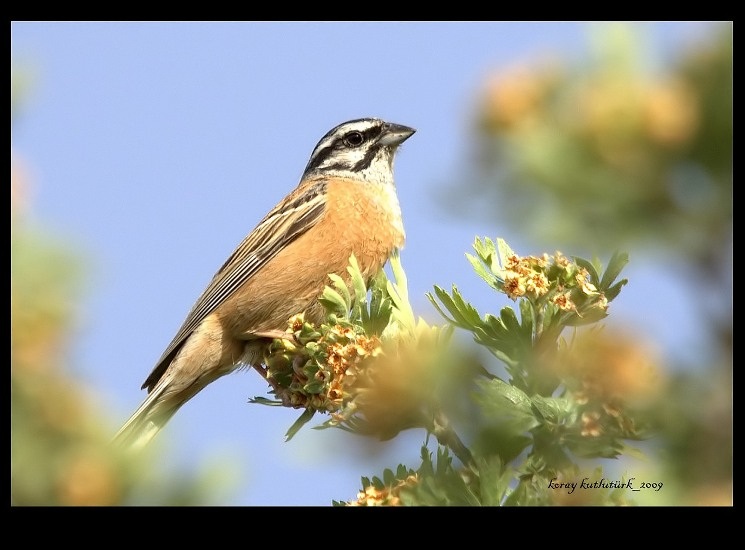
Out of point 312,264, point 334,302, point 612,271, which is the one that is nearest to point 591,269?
point 612,271

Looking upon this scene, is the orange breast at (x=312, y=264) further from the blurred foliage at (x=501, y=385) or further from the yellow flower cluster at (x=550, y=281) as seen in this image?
the yellow flower cluster at (x=550, y=281)

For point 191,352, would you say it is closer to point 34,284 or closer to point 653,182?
point 34,284

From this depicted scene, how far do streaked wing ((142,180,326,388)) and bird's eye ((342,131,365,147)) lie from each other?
1.75 ft

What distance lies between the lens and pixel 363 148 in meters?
6.82

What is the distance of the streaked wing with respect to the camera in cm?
575

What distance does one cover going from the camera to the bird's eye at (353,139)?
22.6 feet

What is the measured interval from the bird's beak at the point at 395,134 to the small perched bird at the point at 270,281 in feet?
1.72

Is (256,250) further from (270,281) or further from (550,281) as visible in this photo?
(550,281)

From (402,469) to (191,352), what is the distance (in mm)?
3347

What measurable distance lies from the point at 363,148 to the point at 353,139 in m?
0.16

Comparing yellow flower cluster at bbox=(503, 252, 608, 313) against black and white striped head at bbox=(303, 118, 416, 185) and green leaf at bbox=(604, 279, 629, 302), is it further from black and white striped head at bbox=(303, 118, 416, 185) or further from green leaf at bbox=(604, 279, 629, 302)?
black and white striped head at bbox=(303, 118, 416, 185)

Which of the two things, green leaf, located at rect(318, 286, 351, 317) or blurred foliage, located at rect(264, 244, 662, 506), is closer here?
blurred foliage, located at rect(264, 244, 662, 506)

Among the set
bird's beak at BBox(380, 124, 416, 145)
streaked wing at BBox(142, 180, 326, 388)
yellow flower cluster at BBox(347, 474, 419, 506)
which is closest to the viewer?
yellow flower cluster at BBox(347, 474, 419, 506)

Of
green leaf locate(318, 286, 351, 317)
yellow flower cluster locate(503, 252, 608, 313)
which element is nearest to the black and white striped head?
green leaf locate(318, 286, 351, 317)
